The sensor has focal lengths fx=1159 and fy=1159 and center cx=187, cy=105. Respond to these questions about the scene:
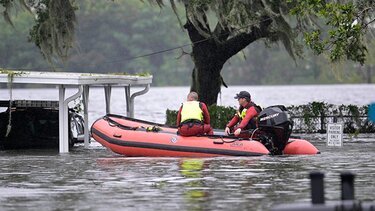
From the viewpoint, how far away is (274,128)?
23.6 metres

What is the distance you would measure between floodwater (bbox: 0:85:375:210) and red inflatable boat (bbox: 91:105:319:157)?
347 mm

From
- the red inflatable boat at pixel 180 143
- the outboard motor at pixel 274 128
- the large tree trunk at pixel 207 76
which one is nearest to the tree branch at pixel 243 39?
the large tree trunk at pixel 207 76

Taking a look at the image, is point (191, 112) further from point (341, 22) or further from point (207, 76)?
point (207, 76)

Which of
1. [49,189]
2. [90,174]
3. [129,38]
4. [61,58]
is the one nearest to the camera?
[49,189]

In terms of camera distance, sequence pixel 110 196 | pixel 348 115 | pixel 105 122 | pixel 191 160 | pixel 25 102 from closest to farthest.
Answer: pixel 110 196 → pixel 191 160 → pixel 105 122 → pixel 25 102 → pixel 348 115

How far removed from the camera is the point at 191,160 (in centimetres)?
2297

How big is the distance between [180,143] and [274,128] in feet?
6.57

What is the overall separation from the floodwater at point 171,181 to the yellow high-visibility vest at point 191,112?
1267 millimetres

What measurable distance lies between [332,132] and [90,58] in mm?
86719

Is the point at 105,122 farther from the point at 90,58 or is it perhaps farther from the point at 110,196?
the point at 90,58

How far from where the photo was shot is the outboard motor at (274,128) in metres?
23.5

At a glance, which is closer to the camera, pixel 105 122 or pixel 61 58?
pixel 105 122

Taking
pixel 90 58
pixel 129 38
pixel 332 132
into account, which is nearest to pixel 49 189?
pixel 332 132

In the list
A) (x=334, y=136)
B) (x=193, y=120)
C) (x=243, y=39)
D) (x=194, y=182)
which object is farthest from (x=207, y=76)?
(x=194, y=182)
